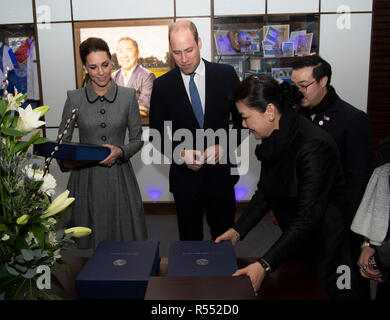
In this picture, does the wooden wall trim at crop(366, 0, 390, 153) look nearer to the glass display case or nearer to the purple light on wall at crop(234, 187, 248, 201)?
the glass display case

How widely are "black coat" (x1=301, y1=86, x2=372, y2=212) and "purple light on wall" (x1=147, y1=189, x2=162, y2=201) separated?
269 centimetres

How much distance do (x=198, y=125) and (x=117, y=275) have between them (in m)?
1.22

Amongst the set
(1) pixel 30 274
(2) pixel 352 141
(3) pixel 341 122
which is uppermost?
(3) pixel 341 122

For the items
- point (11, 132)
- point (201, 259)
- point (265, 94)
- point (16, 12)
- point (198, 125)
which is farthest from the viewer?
point (16, 12)

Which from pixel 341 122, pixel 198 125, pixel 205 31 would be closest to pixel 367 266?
pixel 341 122

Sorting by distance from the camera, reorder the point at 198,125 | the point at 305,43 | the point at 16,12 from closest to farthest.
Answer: the point at 198,125 < the point at 305,43 < the point at 16,12

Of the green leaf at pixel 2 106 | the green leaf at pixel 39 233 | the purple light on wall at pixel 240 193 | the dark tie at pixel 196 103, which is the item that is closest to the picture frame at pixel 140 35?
the purple light on wall at pixel 240 193

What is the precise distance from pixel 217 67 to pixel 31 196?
153cm

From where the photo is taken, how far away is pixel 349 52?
4.12m

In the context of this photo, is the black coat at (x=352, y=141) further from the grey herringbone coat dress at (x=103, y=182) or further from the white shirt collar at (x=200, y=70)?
the grey herringbone coat dress at (x=103, y=182)

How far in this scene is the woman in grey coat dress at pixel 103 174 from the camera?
2232 millimetres

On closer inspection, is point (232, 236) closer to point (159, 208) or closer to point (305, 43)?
point (159, 208)
